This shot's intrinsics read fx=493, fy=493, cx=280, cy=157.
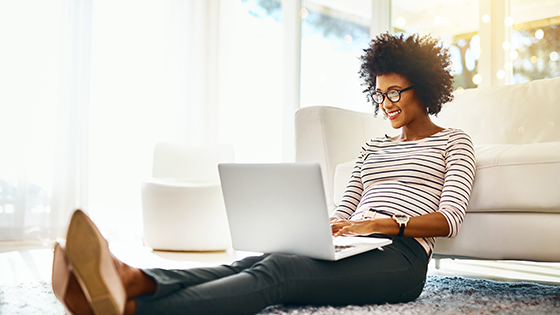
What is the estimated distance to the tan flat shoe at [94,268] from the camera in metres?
0.80

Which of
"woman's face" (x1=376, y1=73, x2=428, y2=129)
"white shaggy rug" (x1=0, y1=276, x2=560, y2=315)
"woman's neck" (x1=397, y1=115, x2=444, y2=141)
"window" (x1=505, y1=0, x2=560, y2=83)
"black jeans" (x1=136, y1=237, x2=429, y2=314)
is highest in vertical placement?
"window" (x1=505, y1=0, x2=560, y2=83)

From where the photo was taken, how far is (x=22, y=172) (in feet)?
10.5

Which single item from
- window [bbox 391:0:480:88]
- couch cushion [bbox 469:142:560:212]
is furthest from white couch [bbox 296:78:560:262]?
window [bbox 391:0:480:88]

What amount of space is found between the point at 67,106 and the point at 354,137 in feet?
7.19

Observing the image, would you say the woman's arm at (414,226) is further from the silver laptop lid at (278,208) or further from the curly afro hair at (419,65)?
the curly afro hair at (419,65)

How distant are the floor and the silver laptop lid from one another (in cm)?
109

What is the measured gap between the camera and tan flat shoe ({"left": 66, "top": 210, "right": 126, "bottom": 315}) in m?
0.80

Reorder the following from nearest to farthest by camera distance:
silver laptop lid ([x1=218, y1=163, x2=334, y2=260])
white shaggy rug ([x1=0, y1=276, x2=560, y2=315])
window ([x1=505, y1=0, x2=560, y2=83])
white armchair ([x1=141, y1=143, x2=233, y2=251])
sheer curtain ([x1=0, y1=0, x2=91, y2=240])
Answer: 1. silver laptop lid ([x1=218, y1=163, x2=334, y2=260])
2. white shaggy rug ([x1=0, y1=276, x2=560, y2=315])
3. window ([x1=505, y1=0, x2=560, y2=83])
4. white armchair ([x1=141, y1=143, x2=233, y2=251])
5. sheer curtain ([x1=0, y1=0, x2=91, y2=240])

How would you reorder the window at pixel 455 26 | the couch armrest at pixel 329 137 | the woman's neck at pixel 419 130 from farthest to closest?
the window at pixel 455 26 → the couch armrest at pixel 329 137 → the woman's neck at pixel 419 130

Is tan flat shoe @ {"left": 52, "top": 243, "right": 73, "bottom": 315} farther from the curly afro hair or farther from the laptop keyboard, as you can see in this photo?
the curly afro hair

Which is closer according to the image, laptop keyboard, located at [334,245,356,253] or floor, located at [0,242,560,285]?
laptop keyboard, located at [334,245,356,253]

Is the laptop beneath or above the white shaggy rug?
above

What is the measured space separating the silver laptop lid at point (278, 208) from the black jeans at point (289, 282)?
5 centimetres

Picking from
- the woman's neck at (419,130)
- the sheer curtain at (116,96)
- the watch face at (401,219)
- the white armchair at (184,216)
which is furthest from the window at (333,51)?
the watch face at (401,219)
